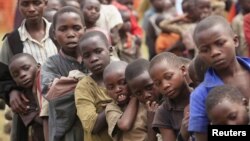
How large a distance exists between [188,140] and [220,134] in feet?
2.45

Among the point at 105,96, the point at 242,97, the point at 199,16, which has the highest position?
the point at 242,97

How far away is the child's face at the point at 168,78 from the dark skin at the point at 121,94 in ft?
1.55

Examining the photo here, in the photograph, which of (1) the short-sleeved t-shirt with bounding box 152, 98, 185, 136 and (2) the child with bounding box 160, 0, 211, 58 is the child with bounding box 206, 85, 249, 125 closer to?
(1) the short-sleeved t-shirt with bounding box 152, 98, 185, 136

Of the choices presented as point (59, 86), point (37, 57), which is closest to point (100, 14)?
point (37, 57)

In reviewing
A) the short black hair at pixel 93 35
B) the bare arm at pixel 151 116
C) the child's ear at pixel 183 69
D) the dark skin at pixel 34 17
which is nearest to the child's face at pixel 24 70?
the dark skin at pixel 34 17

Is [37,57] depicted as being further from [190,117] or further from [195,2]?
[195,2]

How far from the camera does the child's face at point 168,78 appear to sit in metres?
5.86

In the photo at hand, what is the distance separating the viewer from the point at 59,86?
6.82m

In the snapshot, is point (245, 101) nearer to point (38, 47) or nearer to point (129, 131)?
point (129, 131)

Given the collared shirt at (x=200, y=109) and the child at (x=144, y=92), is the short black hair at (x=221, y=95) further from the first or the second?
the child at (x=144, y=92)

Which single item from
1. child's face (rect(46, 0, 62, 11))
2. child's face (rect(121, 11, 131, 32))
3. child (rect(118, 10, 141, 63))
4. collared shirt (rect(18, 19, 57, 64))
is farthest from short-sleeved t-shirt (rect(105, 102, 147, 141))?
child's face (rect(121, 11, 131, 32))

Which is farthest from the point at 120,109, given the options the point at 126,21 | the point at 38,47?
the point at 126,21

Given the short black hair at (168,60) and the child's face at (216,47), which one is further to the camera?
the short black hair at (168,60)

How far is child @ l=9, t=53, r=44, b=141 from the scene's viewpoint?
7.29 meters
